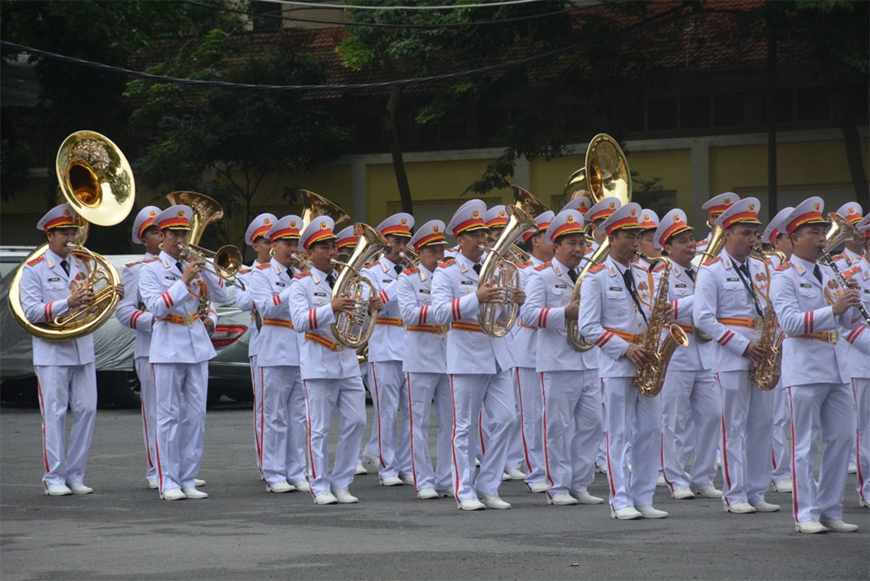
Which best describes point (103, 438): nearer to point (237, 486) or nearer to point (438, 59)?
point (237, 486)

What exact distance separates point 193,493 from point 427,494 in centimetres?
189

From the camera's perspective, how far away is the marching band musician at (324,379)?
451 inches

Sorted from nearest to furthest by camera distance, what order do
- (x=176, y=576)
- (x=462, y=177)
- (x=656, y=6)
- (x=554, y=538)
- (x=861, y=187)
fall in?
(x=176, y=576)
(x=554, y=538)
(x=861, y=187)
(x=656, y=6)
(x=462, y=177)

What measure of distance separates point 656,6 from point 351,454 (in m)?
17.3

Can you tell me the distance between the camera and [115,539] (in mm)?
9766

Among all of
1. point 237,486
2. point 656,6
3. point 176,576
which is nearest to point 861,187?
point 656,6

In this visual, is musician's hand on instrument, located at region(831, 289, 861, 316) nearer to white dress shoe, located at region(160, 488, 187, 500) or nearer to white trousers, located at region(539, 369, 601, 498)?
white trousers, located at region(539, 369, 601, 498)

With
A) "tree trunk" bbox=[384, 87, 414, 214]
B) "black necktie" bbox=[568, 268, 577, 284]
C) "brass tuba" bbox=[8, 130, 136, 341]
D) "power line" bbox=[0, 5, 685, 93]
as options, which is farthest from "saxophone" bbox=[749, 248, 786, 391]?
"tree trunk" bbox=[384, 87, 414, 214]

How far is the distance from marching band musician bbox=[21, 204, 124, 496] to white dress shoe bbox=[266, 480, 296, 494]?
1505mm

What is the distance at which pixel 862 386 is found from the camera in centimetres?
1088

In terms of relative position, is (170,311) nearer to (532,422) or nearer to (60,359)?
(60,359)

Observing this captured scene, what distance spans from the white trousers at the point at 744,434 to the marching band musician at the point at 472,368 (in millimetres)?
1600

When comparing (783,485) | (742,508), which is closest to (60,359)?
(742,508)

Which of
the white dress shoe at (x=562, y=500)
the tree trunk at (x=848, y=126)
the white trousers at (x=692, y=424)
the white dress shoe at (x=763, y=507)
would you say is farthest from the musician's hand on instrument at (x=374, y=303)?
the tree trunk at (x=848, y=126)
